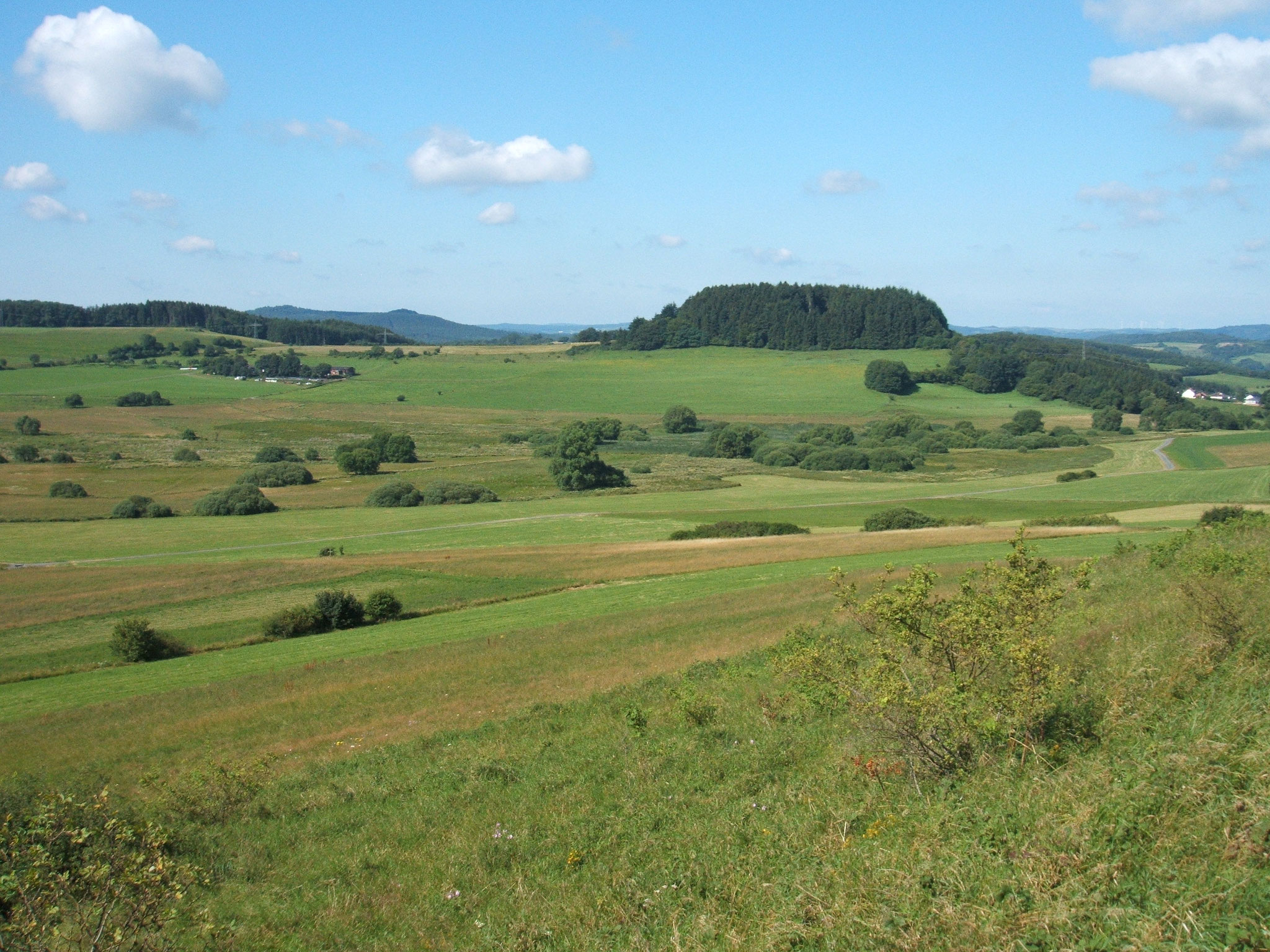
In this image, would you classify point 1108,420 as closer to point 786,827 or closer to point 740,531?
point 740,531

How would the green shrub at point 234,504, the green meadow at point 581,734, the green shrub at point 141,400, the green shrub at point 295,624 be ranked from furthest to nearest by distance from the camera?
the green shrub at point 141,400 < the green shrub at point 234,504 < the green shrub at point 295,624 < the green meadow at point 581,734

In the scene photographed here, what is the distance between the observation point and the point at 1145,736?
7.98 m

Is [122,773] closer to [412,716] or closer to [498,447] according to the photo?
[412,716]

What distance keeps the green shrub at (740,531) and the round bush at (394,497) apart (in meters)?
29.1

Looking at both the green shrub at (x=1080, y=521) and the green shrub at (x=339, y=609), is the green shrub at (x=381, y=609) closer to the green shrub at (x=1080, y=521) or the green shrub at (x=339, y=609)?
the green shrub at (x=339, y=609)

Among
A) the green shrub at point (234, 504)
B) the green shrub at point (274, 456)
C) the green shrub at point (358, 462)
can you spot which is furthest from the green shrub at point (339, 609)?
the green shrub at point (274, 456)

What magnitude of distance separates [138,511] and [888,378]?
115966mm

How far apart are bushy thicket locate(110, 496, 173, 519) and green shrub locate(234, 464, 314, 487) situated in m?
13.3

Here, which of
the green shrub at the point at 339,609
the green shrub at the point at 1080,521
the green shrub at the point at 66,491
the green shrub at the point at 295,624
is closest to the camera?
the green shrub at the point at 295,624

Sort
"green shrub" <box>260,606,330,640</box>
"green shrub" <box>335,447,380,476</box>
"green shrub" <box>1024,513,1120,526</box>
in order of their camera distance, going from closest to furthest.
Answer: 1. "green shrub" <box>260,606,330,640</box>
2. "green shrub" <box>1024,513,1120,526</box>
3. "green shrub" <box>335,447,380,476</box>

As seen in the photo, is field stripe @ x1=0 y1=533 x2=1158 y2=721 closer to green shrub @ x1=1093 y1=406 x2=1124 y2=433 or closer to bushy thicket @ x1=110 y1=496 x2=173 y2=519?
bushy thicket @ x1=110 y1=496 x2=173 y2=519

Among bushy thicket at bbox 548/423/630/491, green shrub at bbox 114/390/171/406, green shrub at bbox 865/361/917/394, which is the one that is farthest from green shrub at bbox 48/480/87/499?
green shrub at bbox 865/361/917/394

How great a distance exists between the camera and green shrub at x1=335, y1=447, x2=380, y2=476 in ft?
313

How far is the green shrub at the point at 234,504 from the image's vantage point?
72.2 m
